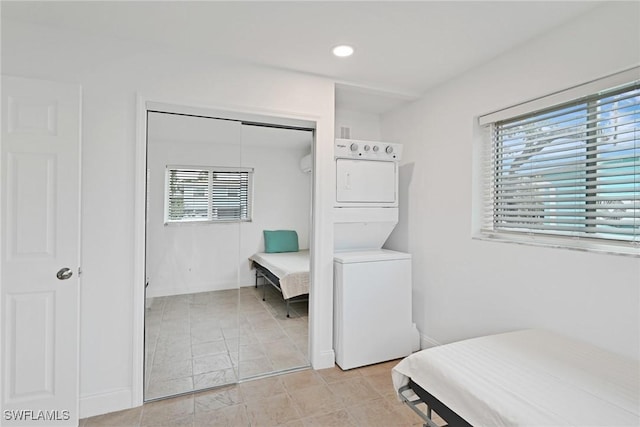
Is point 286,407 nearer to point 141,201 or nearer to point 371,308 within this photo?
point 371,308

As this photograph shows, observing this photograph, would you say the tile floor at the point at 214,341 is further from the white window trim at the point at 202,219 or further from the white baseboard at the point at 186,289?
the white window trim at the point at 202,219

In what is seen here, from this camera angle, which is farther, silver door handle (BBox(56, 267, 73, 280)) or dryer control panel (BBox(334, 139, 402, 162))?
dryer control panel (BBox(334, 139, 402, 162))

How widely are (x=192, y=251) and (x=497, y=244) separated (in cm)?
228

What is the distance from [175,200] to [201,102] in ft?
2.44

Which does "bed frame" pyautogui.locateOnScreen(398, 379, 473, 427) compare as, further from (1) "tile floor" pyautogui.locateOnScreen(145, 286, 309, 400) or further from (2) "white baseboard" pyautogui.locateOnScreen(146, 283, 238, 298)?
(2) "white baseboard" pyautogui.locateOnScreen(146, 283, 238, 298)

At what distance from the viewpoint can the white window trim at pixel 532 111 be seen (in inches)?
63.8

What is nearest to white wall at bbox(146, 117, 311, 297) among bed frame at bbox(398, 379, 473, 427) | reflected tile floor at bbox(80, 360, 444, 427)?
reflected tile floor at bbox(80, 360, 444, 427)

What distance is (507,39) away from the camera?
200 cm

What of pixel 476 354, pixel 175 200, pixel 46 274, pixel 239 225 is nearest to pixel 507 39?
pixel 476 354

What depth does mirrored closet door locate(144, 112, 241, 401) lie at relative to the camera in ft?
7.26

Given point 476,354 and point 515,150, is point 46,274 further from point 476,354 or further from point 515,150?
point 515,150

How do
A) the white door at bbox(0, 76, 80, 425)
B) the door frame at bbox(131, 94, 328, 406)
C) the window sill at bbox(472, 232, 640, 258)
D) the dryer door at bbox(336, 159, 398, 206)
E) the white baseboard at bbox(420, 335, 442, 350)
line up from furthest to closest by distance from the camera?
1. the white baseboard at bbox(420, 335, 442, 350)
2. the dryer door at bbox(336, 159, 398, 206)
3. the door frame at bbox(131, 94, 328, 406)
4. the white door at bbox(0, 76, 80, 425)
5. the window sill at bbox(472, 232, 640, 258)

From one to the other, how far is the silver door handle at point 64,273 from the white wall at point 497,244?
2.72 meters

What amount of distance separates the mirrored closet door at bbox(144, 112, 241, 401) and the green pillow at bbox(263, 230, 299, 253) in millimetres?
300
